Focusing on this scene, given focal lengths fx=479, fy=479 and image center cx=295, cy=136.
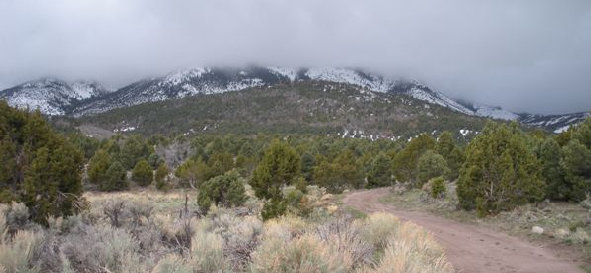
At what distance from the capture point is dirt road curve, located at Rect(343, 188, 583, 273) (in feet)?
38.5

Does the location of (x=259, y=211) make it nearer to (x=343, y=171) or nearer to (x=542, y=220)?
(x=542, y=220)

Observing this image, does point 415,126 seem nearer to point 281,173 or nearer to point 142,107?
point 142,107

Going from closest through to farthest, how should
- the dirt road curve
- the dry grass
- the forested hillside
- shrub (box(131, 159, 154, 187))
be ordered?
the dirt road curve → the dry grass → shrub (box(131, 159, 154, 187)) → the forested hillside

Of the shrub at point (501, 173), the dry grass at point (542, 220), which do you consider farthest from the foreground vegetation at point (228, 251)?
the shrub at point (501, 173)

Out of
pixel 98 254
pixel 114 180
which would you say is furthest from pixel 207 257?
pixel 114 180

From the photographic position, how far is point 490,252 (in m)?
14.0

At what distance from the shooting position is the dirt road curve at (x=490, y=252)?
38.5ft

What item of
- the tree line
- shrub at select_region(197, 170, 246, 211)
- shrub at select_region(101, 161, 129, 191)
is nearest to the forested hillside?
shrub at select_region(101, 161, 129, 191)

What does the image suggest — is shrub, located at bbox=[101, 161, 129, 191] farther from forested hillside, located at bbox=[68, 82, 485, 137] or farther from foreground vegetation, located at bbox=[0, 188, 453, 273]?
forested hillside, located at bbox=[68, 82, 485, 137]

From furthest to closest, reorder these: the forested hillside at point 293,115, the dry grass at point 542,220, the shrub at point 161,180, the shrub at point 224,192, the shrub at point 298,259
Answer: the forested hillside at point 293,115 < the shrub at point 161,180 < the shrub at point 224,192 < the dry grass at point 542,220 < the shrub at point 298,259

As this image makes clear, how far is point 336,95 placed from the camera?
166 meters

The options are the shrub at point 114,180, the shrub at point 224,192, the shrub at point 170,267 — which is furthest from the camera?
the shrub at point 114,180

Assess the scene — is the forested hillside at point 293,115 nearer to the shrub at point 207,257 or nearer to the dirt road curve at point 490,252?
the dirt road curve at point 490,252

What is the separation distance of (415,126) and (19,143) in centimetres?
12292
